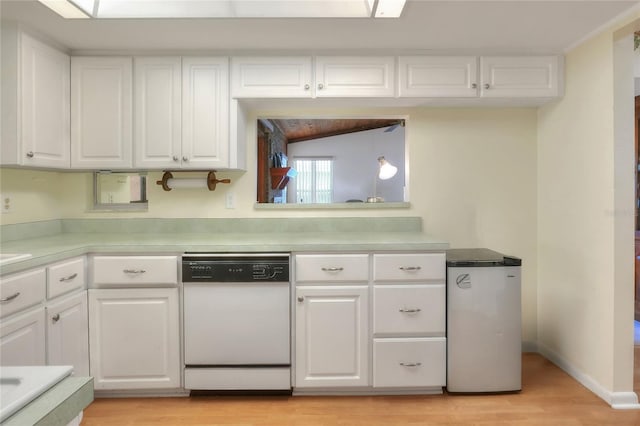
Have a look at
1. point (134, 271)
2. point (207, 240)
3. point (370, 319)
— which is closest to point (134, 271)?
point (134, 271)

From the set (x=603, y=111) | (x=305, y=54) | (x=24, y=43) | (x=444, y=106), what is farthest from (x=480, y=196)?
(x=24, y=43)

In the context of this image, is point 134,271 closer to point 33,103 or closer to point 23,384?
point 33,103

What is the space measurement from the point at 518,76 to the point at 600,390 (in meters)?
1.94

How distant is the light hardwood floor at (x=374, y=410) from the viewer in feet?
6.95

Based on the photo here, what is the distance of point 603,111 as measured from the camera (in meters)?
2.29

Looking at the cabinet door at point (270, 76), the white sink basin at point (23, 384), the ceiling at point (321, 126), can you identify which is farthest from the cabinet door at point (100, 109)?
the white sink basin at point (23, 384)

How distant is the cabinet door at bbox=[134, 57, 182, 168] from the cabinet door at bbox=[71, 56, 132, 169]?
0.20ft

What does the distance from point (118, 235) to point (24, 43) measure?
1.23 m

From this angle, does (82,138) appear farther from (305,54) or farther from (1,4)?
(305,54)

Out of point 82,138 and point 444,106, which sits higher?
point 444,106

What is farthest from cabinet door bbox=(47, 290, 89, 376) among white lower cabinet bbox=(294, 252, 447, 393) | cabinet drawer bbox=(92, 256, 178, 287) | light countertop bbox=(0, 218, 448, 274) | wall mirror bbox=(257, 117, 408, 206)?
wall mirror bbox=(257, 117, 408, 206)

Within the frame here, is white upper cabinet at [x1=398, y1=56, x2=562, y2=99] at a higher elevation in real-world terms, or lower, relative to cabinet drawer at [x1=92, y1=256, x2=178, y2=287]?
higher

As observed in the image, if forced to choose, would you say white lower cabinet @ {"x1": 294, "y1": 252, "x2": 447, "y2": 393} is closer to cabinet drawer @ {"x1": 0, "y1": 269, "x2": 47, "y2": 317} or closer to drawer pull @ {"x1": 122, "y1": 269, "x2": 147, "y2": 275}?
drawer pull @ {"x1": 122, "y1": 269, "x2": 147, "y2": 275}

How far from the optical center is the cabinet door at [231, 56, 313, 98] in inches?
102
